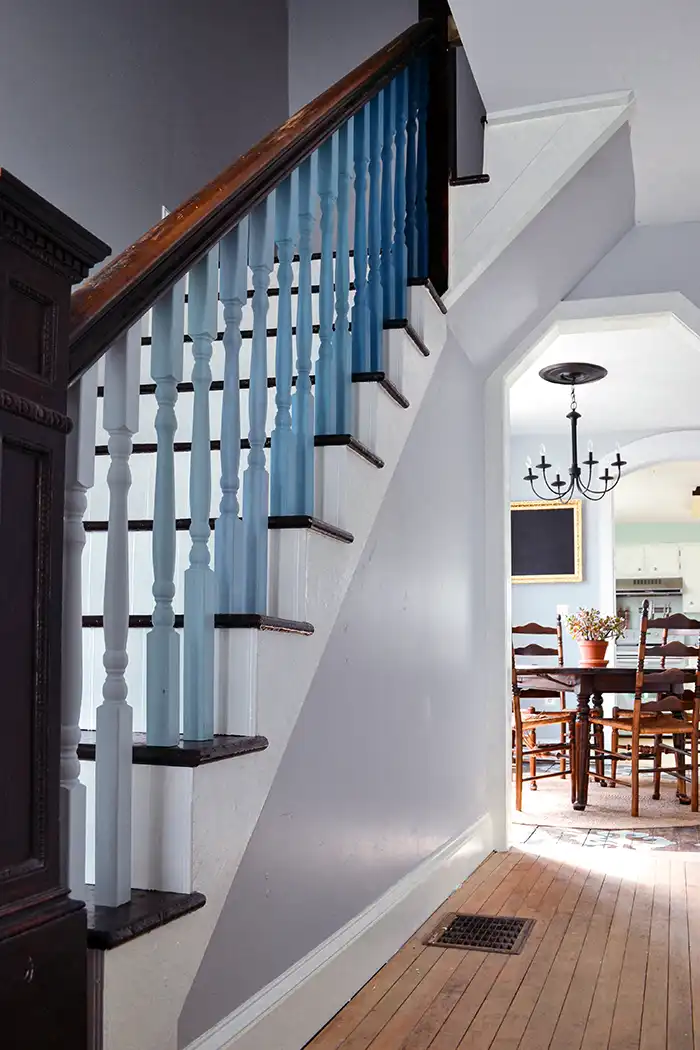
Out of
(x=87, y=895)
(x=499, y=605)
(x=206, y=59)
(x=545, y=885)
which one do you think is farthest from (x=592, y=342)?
(x=87, y=895)

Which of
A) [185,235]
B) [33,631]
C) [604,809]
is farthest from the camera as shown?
[604,809]

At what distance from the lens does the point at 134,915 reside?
1.44 m

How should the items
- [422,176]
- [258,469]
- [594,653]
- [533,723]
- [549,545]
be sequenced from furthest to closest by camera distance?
[549,545] → [594,653] → [533,723] → [422,176] → [258,469]

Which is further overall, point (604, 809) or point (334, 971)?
point (604, 809)

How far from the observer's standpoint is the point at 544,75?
10.5 ft

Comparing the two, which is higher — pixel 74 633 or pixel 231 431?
pixel 231 431

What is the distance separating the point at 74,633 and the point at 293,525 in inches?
30.8

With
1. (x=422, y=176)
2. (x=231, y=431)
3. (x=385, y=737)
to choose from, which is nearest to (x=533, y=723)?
(x=385, y=737)

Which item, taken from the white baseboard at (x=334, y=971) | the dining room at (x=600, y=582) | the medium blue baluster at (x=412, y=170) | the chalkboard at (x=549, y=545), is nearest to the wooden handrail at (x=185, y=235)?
the medium blue baluster at (x=412, y=170)

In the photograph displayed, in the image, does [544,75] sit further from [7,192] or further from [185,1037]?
[185,1037]

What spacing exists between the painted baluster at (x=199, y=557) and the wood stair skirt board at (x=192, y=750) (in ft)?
0.17

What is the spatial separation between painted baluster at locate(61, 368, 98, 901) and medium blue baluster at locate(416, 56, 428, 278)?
197 centimetres

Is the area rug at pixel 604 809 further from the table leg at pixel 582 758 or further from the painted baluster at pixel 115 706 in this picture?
the painted baluster at pixel 115 706

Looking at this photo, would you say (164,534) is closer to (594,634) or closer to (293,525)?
(293,525)
